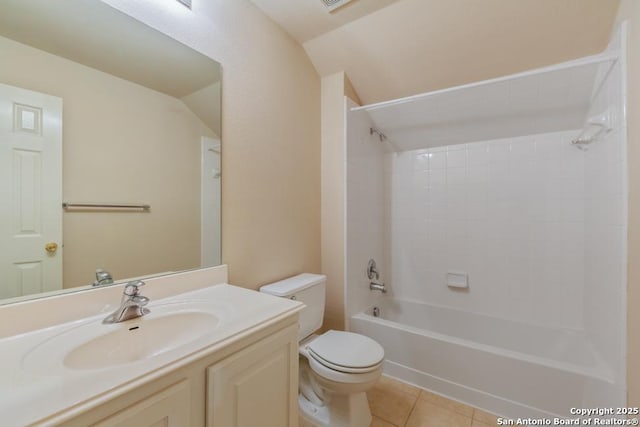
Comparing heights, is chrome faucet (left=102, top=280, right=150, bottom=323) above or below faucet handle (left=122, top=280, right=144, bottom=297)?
below

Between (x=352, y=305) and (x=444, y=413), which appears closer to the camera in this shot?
(x=444, y=413)

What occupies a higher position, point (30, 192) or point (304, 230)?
point (30, 192)

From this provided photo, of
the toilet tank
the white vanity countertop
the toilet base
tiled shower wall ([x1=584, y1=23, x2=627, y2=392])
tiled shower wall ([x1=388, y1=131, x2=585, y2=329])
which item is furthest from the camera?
tiled shower wall ([x1=388, y1=131, x2=585, y2=329])

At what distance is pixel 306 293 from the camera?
159 centimetres

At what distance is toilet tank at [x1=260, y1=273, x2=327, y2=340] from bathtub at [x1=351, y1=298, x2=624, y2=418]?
471mm

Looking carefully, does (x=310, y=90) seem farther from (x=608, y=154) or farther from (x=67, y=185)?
(x=608, y=154)

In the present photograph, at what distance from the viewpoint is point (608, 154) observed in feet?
4.67

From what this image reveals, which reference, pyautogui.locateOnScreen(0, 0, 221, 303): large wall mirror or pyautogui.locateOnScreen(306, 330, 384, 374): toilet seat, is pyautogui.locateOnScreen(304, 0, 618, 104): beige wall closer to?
pyautogui.locateOnScreen(0, 0, 221, 303): large wall mirror

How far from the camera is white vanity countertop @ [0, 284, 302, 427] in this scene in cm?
48

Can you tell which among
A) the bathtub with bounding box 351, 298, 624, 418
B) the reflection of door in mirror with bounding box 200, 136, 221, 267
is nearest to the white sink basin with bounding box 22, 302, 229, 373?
the reflection of door in mirror with bounding box 200, 136, 221, 267

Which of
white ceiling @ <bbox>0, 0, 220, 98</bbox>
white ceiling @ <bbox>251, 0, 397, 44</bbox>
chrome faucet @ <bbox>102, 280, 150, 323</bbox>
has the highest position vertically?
white ceiling @ <bbox>251, 0, 397, 44</bbox>

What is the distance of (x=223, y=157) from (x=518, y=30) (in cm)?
183

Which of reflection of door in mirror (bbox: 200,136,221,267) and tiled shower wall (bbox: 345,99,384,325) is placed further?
tiled shower wall (bbox: 345,99,384,325)

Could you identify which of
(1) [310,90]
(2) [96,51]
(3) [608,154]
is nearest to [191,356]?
(2) [96,51]
